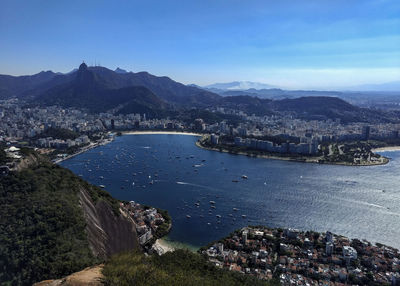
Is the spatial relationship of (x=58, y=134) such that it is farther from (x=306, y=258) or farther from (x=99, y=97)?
(x=99, y=97)

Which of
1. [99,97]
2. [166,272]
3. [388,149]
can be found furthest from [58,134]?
[388,149]

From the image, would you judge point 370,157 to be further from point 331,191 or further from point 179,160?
point 179,160

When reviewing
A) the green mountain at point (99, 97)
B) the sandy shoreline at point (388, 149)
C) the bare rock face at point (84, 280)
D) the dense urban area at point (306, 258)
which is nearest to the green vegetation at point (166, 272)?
the bare rock face at point (84, 280)

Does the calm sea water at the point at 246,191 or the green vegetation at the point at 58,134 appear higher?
the green vegetation at the point at 58,134

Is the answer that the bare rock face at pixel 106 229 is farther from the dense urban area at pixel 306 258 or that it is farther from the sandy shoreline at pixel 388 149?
the sandy shoreline at pixel 388 149

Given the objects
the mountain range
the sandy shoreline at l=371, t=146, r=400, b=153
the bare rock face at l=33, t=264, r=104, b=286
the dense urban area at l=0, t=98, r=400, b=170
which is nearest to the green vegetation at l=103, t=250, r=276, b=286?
the bare rock face at l=33, t=264, r=104, b=286

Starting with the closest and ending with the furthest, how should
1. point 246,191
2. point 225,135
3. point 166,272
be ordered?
point 166,272 < point 246,191 < point 225,135

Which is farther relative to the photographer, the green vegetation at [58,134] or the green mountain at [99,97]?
the green mountain at [99,97]
